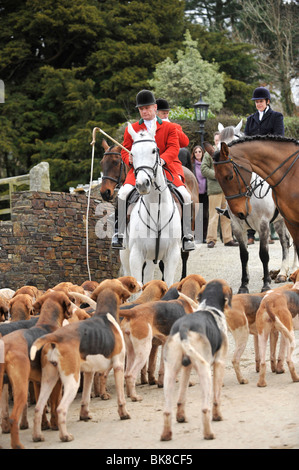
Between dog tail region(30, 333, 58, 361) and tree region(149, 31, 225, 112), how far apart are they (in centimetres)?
2060

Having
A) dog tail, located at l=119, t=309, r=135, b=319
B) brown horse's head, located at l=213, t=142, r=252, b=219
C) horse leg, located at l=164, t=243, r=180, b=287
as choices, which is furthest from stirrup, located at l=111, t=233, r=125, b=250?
dog tail, located at l=119, t=309, r=135, b=319

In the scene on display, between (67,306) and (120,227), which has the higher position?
(120,227)

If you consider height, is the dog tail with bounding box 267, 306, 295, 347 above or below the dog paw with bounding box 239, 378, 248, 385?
above

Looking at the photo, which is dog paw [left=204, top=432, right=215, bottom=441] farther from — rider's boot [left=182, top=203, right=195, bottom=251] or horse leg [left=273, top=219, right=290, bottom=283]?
horse leg [left=273, top=219, right=290, bottom=283]

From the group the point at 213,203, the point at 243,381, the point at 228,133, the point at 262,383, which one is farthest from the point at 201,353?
the point at 213,203

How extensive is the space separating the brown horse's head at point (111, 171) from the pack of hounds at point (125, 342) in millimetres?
4427

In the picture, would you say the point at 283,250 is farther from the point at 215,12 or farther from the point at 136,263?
the point at 215,12

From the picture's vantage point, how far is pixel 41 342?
231 inches

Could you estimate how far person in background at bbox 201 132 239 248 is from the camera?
1767 centimetres

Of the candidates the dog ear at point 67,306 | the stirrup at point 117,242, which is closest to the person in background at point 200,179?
the stirrup at point 117,242

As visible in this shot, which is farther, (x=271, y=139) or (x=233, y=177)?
(x=233, y=177)

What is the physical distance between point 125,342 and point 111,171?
570 centimetres
